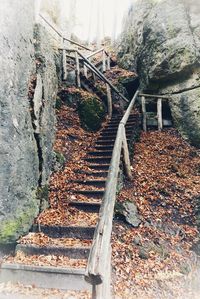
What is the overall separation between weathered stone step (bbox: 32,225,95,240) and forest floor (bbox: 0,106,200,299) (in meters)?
0.18

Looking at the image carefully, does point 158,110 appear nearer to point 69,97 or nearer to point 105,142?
point 105,142

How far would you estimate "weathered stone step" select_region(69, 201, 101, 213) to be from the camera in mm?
5500

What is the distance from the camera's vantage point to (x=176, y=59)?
988 centimetres

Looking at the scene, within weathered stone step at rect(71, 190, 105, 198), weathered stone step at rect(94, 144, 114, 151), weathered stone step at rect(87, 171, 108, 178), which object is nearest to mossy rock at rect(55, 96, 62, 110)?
weathered stone step at rect(94, 144, 114, 151)

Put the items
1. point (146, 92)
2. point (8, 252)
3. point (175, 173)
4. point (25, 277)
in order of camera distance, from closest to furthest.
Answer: point (25, 277) < point (8, 252) < point (175, 173) < point (146, 92)

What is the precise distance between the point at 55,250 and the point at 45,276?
1.67ft

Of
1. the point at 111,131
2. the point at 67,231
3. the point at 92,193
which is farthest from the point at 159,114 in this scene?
the point at 67,231

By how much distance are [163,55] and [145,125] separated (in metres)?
2.78

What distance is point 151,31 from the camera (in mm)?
11023

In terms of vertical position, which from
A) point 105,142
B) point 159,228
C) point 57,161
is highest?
point 105,142

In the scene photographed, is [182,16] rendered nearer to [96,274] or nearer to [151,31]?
Result: [151,31]

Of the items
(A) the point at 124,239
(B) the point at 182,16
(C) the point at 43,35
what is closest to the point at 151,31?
(B) the point at 182,16

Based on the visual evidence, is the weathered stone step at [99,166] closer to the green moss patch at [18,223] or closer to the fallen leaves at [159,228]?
the fallen leaves at [159,228]

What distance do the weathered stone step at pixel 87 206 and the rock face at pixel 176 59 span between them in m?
4.91
